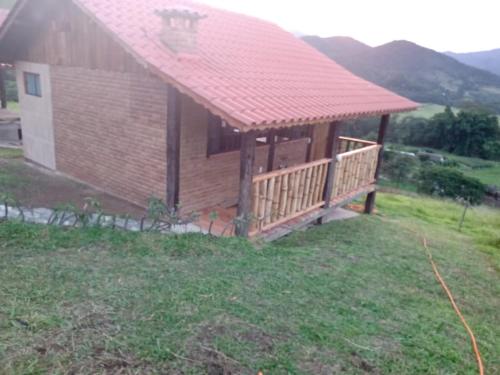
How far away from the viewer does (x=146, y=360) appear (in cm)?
322

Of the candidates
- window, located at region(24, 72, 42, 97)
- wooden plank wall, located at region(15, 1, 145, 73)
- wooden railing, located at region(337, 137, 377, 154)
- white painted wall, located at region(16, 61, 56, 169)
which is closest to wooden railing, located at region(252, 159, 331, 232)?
wooden plank wall, located at region(15, 1, 145, 73)

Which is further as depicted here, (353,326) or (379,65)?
(379,65)

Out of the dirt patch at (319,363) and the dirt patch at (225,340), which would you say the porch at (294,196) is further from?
the dirt patch at (319,363)

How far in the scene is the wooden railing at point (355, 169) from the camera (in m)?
8.84

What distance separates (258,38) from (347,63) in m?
45.1

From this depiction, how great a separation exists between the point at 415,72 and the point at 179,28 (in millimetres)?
63591

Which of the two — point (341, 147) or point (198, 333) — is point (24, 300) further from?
point (341, 147)

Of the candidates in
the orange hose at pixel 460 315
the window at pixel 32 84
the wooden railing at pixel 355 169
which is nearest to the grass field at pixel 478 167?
the wooden railing at pixel 355 169

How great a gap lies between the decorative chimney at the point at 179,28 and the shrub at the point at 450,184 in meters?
31.4

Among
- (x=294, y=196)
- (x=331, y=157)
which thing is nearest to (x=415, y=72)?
(x=331, y=157)

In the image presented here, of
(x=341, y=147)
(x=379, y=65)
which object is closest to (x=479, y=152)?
(x=379, y=65)

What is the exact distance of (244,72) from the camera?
715 cm

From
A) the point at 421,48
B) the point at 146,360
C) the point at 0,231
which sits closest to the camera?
the point at 146,360

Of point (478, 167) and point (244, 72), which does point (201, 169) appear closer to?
point (244, 72)
